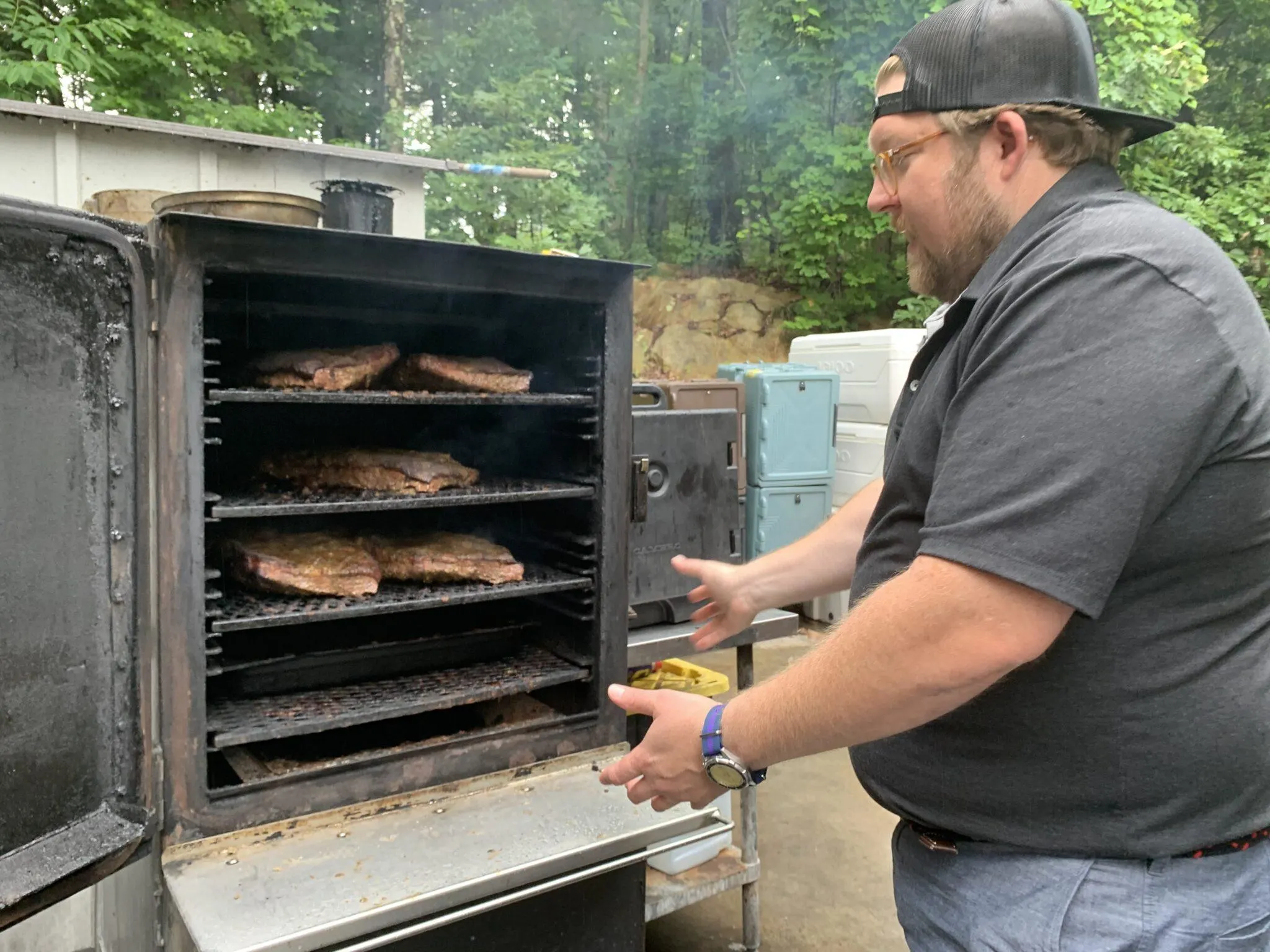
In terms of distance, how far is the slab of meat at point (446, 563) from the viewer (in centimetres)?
226

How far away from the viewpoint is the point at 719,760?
135 cm

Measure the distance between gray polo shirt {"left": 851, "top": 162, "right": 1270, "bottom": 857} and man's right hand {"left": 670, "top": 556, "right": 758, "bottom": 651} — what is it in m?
0.69

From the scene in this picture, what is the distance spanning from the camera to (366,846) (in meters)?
1.74

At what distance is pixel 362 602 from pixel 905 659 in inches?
52.5

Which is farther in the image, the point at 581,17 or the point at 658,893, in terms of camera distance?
the point at 581,17

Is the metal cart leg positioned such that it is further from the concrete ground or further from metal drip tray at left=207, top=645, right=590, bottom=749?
metal drip tray at left=207, top=645, right=590, bottom=749

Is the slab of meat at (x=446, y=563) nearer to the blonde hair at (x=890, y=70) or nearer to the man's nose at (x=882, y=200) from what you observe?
the man's nose at (x=882, y=200)

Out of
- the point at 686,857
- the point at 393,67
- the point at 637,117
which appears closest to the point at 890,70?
the point at 686,857

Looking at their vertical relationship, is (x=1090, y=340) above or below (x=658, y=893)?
above

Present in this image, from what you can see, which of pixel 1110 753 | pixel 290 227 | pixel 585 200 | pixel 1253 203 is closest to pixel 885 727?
pixel 1110 753

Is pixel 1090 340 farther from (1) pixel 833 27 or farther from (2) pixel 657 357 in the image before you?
(1) pixel 833 27

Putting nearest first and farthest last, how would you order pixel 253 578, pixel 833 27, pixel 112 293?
1. pixel 112 293
2. pixel 253 578
3. pixel 833 27

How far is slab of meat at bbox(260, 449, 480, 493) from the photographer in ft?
7.23

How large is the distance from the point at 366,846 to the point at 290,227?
4.14 ft
